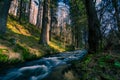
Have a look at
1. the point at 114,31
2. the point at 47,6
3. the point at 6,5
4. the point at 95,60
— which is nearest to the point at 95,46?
the point at 114,31

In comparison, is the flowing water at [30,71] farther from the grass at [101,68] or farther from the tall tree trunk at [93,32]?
the tall tree trunk at [93,32]

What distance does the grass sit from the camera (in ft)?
16.1

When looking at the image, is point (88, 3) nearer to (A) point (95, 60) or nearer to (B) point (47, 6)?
(A) point (95, 60)

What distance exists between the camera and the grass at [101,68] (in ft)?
16.1

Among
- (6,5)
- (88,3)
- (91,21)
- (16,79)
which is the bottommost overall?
(16,79)

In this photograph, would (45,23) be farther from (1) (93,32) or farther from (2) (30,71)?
(1) (93,32)

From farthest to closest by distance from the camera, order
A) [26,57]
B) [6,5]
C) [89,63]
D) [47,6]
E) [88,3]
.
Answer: [47,6], [6,5], [26,57], [88,3], [89,63]

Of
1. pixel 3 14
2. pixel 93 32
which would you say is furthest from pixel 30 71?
pixel 3 14

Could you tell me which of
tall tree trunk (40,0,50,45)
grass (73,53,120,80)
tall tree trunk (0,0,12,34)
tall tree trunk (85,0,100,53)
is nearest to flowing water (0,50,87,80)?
grass (73,53,120,80)

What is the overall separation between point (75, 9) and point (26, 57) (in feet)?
42.4

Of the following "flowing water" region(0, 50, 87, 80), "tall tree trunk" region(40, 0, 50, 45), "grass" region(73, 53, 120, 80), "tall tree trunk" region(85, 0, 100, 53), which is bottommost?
"flowing water" region(0, 50, 87, 80)

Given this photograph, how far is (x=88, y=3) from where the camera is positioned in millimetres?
8312

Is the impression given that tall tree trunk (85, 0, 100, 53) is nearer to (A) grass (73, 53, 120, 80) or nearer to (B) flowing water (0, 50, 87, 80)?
(A) grass (73, 53, 120, 80)

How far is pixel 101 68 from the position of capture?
17.9 feet
